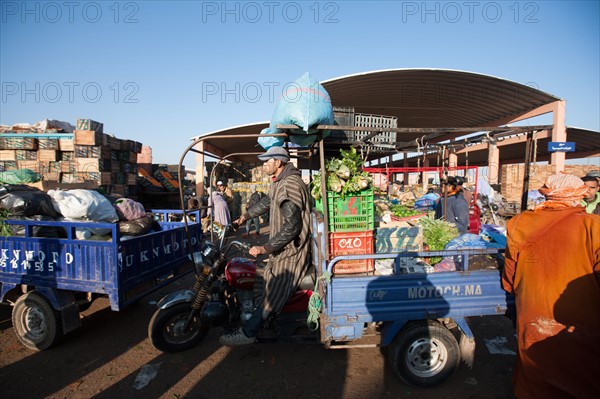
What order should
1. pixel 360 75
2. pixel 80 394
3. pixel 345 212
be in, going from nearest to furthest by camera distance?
1. pixel 80 394
2. pixel 345 212
3. pixel 360 75

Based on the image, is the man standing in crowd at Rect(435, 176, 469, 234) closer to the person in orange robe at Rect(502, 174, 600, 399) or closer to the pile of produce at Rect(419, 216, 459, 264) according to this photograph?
the pile of produce at Rect(419, 216, 459, 264)

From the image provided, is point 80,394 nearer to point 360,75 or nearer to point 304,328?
point 304,328

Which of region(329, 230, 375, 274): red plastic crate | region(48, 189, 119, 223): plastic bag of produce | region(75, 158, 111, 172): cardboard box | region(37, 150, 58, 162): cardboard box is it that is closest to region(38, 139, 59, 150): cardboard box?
region(37, 150, 58, 162): cardboard box

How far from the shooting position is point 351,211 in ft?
10.7

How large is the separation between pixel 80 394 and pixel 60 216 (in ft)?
7.46

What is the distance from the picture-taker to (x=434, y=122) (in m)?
18.8

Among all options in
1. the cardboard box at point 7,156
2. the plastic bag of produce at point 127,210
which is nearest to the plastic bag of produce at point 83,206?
the plastic bag of produce at point 127,210

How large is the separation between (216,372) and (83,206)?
8.48 feet

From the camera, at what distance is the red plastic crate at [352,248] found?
3174 mm

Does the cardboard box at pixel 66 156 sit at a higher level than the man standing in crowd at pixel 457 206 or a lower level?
higher

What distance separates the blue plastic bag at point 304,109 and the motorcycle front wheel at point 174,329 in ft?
7.60

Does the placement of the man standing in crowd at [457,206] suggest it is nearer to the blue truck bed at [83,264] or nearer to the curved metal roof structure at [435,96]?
the blue truck bed at [83,264]

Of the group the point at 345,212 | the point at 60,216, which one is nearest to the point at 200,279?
the point at 345,212

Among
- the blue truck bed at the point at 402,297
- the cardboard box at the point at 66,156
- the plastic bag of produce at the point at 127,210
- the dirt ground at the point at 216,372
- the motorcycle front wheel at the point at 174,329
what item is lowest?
the dirt ground at the point at 216,372
